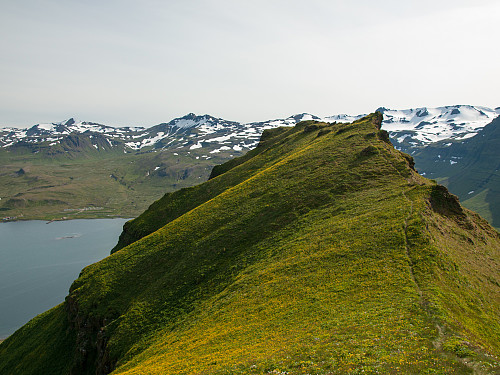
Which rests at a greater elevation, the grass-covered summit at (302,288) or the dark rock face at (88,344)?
the grass-covered summit at (302,288)

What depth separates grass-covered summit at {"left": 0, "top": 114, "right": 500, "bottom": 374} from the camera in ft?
74.3

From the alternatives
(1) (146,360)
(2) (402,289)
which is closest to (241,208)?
(1) (146,360)

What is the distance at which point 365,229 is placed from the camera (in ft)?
129

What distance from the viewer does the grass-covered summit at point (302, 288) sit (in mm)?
22641

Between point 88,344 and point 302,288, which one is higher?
point 302,288

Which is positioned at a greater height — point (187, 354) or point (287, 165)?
point (287, 165)

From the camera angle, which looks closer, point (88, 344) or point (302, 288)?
point (302, 288)

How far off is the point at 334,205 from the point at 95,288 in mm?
45946

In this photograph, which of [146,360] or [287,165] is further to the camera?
[287,165]

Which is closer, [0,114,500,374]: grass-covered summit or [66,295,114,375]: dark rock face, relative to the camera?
[0,114,500,374]: grass-covered summit

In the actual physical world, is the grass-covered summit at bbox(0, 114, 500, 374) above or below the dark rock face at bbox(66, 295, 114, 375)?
above

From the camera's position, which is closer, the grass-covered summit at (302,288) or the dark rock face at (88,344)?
the grass-covered summit at (302,288)

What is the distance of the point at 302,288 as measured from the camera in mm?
34406

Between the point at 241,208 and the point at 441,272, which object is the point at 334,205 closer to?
the point at 241,208
